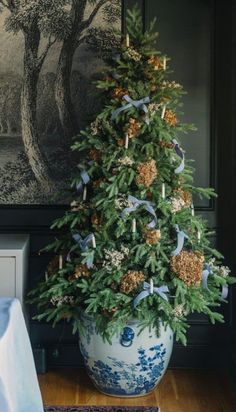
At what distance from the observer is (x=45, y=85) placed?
3.84 metres

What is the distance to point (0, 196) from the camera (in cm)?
388

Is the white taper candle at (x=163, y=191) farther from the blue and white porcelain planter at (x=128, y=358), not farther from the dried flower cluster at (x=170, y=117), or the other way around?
the blue and white porcelain planter at (x=128, y=358)

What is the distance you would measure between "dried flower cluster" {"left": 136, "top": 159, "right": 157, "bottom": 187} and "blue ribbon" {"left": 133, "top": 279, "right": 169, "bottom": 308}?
19.4 inches

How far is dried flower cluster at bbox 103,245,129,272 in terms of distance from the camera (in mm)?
3127

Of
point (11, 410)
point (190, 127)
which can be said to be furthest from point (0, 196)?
point (11, 410)

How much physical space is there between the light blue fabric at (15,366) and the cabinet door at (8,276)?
1071 mm

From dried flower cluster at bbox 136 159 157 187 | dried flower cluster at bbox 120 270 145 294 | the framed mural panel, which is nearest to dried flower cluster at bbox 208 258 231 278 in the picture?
dried flower cluster at bbox 120 270 145 294

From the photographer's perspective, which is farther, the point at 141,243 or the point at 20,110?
the point at 20,110

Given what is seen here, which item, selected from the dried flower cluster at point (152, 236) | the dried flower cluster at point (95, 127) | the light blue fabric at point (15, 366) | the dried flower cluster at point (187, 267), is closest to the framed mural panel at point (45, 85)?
the dried flower cluster at point (95, 127)

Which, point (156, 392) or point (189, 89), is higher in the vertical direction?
point (189, 89)

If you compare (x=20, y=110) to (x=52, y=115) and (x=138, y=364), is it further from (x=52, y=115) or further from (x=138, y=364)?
(x=138, y=364)

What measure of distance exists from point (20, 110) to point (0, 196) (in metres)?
→ 0.55

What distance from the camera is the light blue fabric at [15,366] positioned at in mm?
1803

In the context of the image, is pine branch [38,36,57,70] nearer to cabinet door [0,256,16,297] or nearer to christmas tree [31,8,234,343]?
christmas tree [31,8,234,343]
